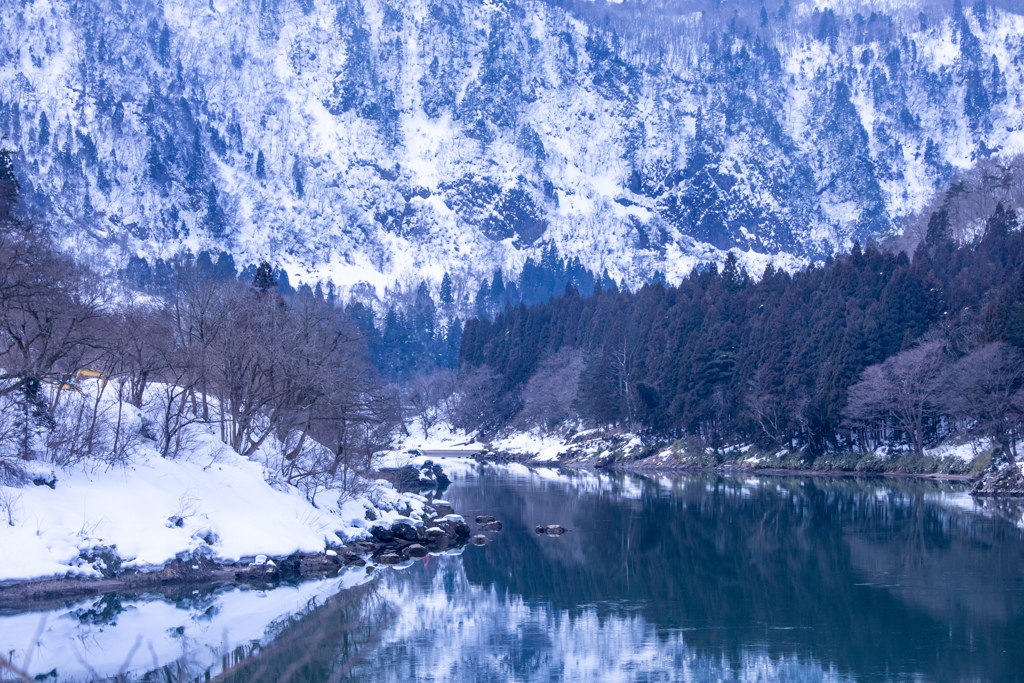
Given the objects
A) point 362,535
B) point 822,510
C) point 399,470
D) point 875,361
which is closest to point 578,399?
point 875,361

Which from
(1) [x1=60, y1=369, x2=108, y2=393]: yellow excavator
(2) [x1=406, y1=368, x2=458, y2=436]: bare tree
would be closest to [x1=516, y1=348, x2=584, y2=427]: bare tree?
(2) [x1=406, y1=368, x2=458, y2=436]: bare tree

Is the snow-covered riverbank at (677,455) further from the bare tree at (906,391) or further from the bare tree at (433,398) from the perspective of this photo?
the bare tree at (433,398)

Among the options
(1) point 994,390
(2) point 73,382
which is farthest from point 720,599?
(1) point 994,390

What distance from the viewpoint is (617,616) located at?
83.1 ft

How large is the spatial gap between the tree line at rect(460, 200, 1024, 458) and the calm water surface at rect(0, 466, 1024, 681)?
23897 millimetres

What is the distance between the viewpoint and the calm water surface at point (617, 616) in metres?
19.9

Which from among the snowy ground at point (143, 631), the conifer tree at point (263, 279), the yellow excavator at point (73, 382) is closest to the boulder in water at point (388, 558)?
the snowy ground at point (143, 631)

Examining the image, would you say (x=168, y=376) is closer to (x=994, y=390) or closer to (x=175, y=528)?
(x=175, y=528)

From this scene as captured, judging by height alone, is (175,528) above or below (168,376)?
below

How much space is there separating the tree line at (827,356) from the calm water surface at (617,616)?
23897mm

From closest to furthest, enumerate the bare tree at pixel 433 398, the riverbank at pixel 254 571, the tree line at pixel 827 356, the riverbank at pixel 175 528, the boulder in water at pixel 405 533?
the riverbank at pixel 254 571
the riverbank at pixel 175 528
the boulder in water at pixel 405 533
the tree line at pixel 827 356
the bare tree at pixel 433 398

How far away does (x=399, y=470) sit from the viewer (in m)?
60.2

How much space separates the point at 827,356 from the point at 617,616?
53737 millimetres

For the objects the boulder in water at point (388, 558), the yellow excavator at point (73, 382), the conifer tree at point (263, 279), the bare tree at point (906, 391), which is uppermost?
the conifer tree at point (263, 279)
